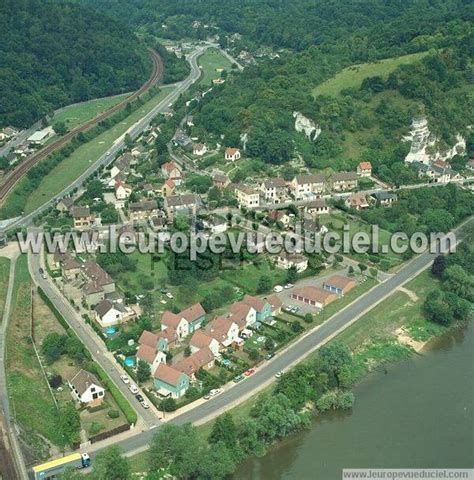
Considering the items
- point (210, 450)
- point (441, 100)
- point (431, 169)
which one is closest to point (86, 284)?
point (210, 450)

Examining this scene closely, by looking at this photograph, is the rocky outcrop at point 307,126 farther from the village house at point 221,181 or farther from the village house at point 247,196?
the village house at point 247,196

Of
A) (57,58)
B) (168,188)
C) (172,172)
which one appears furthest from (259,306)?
(57,58)

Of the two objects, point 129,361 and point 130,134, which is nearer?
point 129,361

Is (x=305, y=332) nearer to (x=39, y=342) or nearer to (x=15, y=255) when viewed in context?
(x=39, y=342)

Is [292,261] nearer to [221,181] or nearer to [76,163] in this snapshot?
[221,181]

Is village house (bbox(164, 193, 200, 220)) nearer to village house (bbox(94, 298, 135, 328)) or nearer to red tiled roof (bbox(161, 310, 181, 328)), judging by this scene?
village house (bbox(94, 298, 135, 328))

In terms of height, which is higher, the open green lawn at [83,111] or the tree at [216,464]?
the open green lawn at [83,111]

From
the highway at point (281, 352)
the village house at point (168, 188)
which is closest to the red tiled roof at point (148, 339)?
the highway at point (281, 352)
